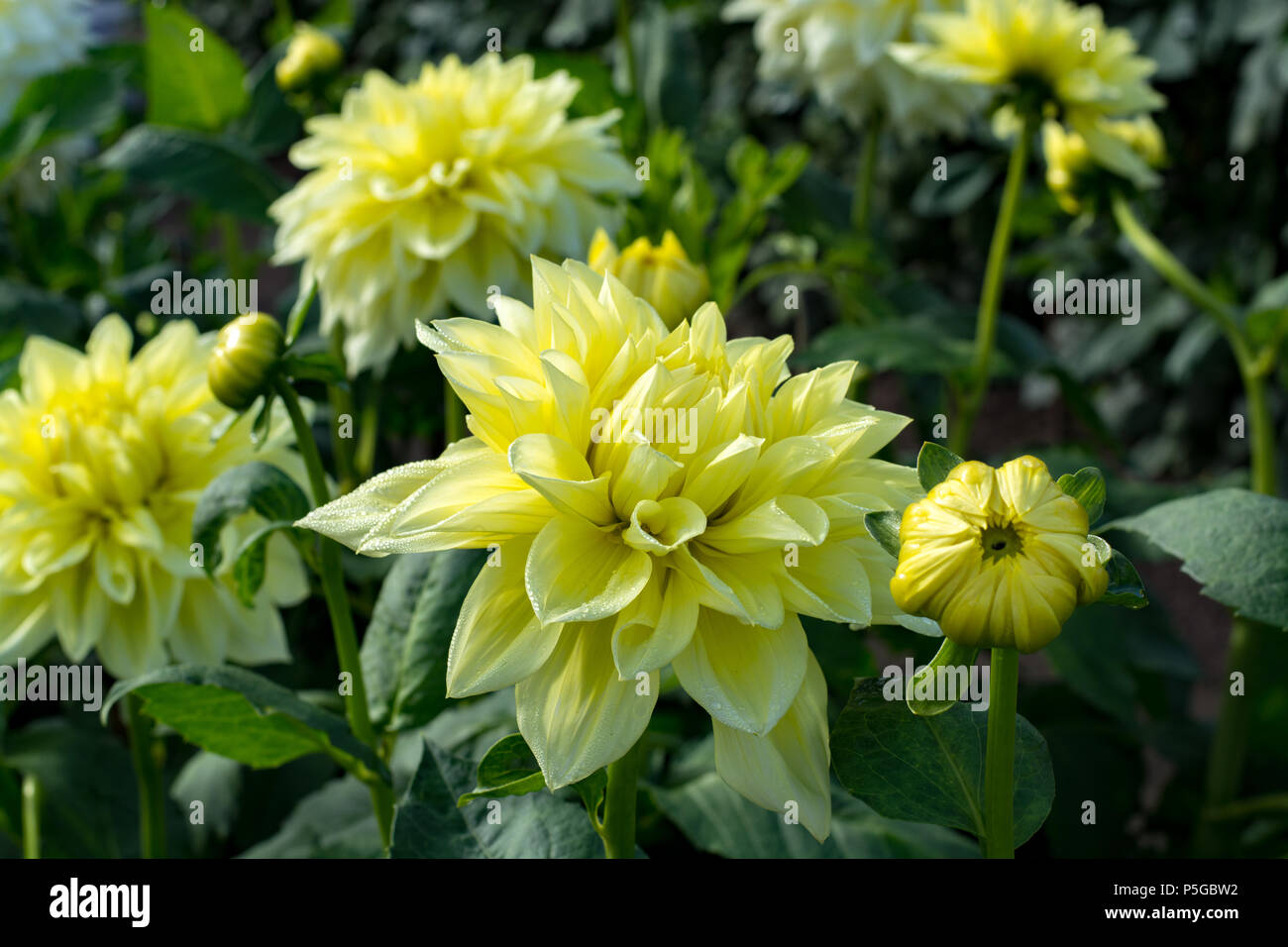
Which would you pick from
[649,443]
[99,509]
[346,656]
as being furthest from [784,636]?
Answer: [99,509]

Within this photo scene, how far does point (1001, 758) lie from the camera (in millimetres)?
424

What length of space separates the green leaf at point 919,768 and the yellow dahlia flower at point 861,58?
794 millimetres

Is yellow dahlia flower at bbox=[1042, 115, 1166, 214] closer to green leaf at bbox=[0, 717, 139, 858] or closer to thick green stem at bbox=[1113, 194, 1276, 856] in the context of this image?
thick green stem at bbox=[1113, 194, 1276, 856]

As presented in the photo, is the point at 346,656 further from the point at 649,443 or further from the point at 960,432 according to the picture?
the point at 960,432

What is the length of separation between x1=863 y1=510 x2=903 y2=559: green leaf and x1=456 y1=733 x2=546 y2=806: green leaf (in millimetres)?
160

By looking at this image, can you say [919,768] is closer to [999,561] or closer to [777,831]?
[999,561]

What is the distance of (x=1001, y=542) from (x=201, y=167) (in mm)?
969

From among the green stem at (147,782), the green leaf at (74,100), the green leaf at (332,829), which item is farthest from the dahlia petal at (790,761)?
the green leaf at (74,100)

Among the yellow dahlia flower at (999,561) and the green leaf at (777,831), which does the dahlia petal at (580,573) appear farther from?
the green leaf at (777,831)

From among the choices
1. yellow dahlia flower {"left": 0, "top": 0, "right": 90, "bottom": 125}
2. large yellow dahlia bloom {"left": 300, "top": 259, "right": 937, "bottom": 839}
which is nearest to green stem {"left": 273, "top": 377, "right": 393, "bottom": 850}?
large yellow dahlia bloom {"left": 300, "top": 259, "right": 937, "bottom": 839}

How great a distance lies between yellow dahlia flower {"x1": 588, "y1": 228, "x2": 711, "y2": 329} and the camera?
69 centimetres

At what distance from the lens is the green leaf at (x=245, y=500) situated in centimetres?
59

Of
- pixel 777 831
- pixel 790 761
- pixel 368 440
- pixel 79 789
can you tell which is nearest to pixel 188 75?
pixel 368 440

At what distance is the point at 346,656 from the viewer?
1.99 ft
